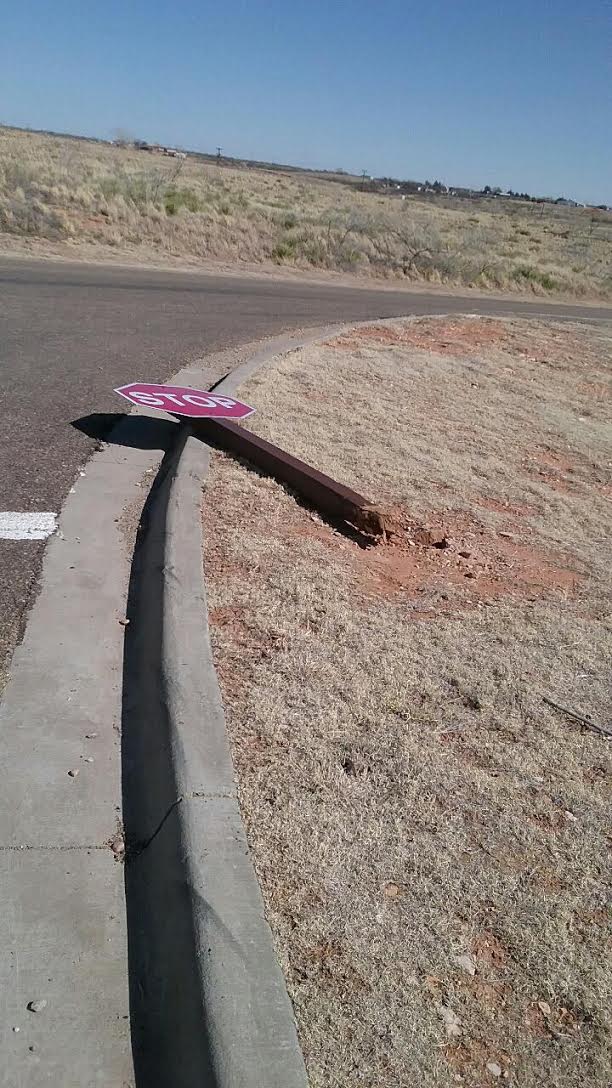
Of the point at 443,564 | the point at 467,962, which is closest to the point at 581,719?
the point at 467,962

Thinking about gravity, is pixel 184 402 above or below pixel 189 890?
above

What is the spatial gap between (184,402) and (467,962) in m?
5.29

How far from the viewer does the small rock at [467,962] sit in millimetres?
2497

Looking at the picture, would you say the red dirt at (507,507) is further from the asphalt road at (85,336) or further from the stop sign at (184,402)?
the asphalt road at (85,336)

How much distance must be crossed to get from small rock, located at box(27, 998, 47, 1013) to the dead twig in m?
2.37

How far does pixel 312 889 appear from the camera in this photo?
269 centimetres

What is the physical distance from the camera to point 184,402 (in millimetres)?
7129

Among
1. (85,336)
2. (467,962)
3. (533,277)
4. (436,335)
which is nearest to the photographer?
(467,962)

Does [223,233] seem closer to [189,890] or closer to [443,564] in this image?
[443,564]

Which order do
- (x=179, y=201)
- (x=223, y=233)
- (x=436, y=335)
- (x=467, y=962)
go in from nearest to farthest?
(x=467, y=962) < (x=436, y=335) < (x=223, y=233) < (x=179, y=201)

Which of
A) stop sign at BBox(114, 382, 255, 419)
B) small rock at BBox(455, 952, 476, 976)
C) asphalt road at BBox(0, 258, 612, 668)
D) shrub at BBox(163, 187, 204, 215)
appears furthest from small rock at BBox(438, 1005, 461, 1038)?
shrub at BBox(163, 187, 204, 215)

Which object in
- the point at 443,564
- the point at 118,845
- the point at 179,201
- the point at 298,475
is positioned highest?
the point at 179,201

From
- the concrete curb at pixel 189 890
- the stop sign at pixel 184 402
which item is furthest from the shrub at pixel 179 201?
the concrete curb at pixel 189 890

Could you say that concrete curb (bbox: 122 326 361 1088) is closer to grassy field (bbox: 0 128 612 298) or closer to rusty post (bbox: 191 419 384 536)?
rusty post (bbox: 191 419 384 536)
